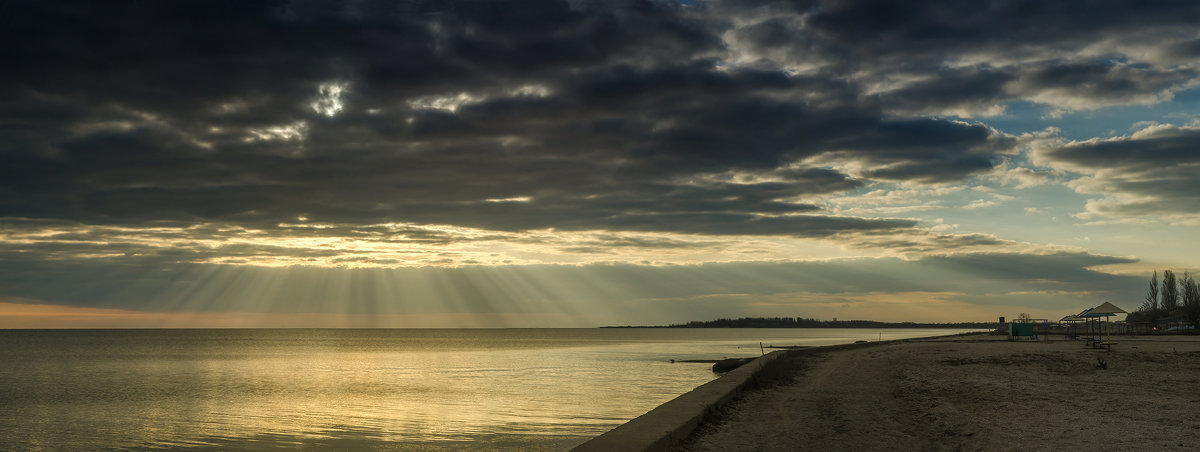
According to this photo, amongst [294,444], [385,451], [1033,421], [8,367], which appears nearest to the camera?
[1033,421]

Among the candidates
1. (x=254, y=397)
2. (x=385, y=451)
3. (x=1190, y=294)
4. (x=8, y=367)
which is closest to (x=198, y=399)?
(x=254, y=397)

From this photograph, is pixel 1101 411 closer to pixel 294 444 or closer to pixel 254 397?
pixel 294 444

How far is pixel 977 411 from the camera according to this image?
52.9ft

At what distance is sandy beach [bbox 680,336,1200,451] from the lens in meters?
12.4

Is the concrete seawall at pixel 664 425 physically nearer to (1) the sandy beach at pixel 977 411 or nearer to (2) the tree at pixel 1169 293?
(1) the sandy beach at pixel 977 411

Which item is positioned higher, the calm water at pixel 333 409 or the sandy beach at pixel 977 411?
the sandy beach at pixel 977 411

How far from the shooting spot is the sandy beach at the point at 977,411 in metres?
12.4

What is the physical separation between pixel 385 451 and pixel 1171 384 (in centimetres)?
2006

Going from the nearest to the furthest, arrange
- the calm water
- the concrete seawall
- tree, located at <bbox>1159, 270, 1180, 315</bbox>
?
the concrete seawall
the calm water
tree, located at <bbox>1159, 270, 1180, 315</bbox>

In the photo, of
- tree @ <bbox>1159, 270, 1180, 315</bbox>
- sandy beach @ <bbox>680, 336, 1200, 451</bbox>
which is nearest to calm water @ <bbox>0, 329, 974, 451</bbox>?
sandy beach @ <bbox>680, 336, 1200, 451</bbox>

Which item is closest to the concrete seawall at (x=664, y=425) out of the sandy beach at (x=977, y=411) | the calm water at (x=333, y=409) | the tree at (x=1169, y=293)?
the sandy beach at (x=977, y=411)

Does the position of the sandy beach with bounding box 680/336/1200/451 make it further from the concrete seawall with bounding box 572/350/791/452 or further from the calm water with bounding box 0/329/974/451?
the calm water with bounding box 0/329/974/451

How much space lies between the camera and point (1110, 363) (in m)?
28.1

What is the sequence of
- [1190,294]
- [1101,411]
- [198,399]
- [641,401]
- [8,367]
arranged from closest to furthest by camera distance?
[1101,411], [641,401], [198,399], [8,367], [1190,294]
